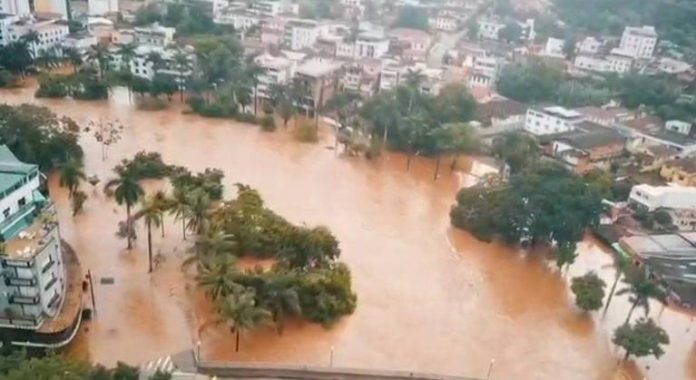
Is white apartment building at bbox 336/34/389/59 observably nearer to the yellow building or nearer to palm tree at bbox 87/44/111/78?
palm tree at bbox 87/44/111/78

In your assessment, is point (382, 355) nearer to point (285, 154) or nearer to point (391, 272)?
point (391, 272)

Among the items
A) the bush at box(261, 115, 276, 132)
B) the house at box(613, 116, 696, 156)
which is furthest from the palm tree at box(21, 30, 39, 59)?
the house at box(613, 116, 696, 156)

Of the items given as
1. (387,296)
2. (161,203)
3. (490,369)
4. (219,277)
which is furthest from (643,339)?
(161,203)

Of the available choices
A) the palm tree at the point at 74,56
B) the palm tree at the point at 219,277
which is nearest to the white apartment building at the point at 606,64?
the palm tree at the point at 74,56

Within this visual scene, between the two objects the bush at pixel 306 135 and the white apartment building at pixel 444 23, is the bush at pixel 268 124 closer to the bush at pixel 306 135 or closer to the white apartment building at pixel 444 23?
the bush at pixel 306 135

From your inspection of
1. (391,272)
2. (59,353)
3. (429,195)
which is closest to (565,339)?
(391,272)

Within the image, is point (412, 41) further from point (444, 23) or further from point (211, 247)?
point (211, 247)
